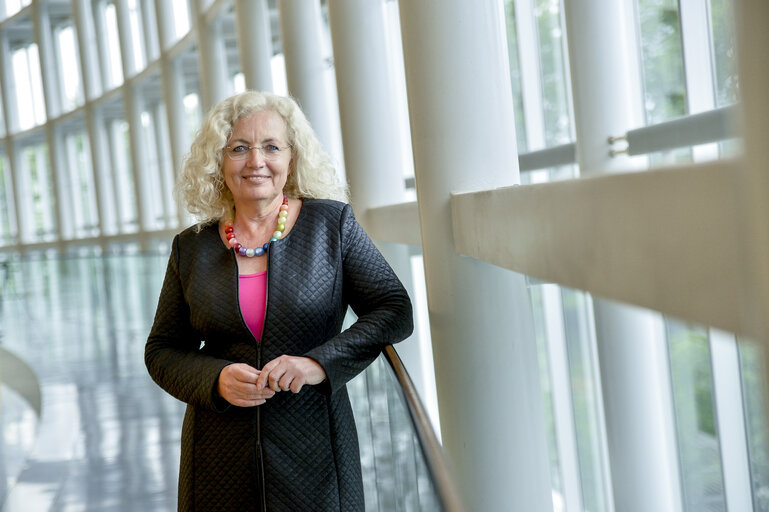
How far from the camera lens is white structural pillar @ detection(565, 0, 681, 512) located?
20.7 ft

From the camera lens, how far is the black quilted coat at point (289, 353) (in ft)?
7.93

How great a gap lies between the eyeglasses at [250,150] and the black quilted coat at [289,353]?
0.70 feet

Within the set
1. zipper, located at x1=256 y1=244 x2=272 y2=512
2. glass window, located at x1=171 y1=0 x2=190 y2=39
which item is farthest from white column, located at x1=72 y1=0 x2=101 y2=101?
zipper, located at x1=256 y1=244 x2=272 y2=512

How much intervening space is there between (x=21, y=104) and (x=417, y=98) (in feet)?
91.2

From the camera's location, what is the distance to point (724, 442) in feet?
23.4

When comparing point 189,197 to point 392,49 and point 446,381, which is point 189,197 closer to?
point 446,381

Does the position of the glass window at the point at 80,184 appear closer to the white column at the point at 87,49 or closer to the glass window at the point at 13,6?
the white column at the point at 87,49

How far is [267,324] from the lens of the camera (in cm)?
242

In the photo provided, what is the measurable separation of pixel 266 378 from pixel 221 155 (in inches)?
27.4

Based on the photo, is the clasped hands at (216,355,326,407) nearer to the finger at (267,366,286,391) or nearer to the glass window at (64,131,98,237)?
the finger at (267,366,286,391)

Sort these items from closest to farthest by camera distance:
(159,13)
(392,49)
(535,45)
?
(535,45) → (392,49) → (159,13)

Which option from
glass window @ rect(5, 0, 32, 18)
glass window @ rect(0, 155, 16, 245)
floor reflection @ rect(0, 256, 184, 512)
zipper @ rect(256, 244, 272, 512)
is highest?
glass window @ rect(5, 0, 32, 18)

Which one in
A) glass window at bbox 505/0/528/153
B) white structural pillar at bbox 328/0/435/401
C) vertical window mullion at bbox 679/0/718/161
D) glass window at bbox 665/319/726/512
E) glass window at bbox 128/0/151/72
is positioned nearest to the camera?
vertical window mullion at bbox 679/0/718/161

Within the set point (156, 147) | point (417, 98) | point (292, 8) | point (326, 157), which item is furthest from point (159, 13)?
point (326, 157)
